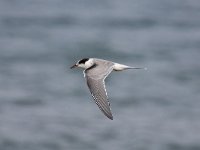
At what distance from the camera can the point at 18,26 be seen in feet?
75.4

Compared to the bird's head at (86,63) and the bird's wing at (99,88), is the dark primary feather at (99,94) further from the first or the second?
the bird's head at (86,63)

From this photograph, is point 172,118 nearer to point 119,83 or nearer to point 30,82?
point 119,83

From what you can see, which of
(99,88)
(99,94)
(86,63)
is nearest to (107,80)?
(86,63)

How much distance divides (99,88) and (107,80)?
9315 millimetres

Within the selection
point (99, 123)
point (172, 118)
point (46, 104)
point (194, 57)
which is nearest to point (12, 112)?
point (46, 104)

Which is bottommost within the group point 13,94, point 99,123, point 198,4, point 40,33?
point 99,123

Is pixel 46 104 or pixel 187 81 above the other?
pixel 187 81

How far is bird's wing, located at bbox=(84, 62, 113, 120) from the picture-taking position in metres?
9.21

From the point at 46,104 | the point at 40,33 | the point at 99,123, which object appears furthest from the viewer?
the point at 40,33

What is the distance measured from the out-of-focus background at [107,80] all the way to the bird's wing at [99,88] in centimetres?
624

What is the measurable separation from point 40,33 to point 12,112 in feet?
19.0

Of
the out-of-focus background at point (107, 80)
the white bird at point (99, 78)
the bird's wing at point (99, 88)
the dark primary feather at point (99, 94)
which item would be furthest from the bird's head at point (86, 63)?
the out-of-focus background at point (107, 80)

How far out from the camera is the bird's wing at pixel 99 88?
30.2ft

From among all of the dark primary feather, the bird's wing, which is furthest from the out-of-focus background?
the dark primary feather
